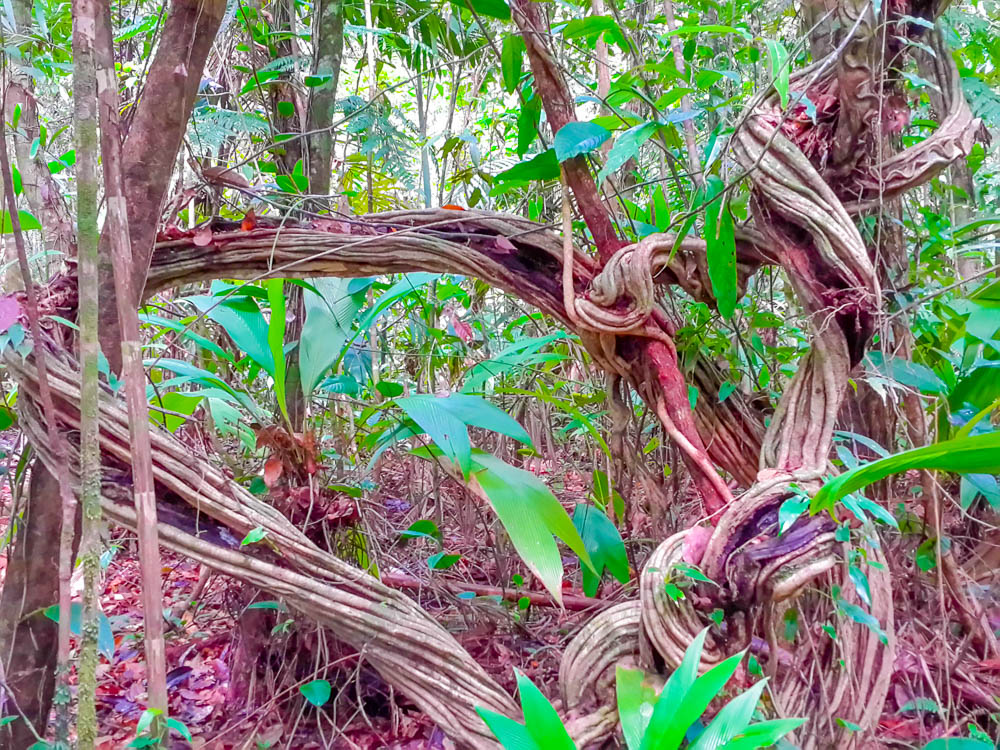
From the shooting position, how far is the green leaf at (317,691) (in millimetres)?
906

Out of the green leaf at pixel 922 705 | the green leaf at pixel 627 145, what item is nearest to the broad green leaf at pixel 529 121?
the green leaf at pixel 627 145

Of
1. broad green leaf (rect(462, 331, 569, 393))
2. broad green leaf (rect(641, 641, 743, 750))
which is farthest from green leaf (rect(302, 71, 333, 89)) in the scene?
broad green leaf (rect(641, 641, 743, 750))

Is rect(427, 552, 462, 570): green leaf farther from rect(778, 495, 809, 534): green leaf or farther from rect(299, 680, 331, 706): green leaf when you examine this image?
rect(778, 495, 809, 534): green leaf

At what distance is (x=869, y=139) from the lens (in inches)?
32.5

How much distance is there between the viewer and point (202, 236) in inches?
34.7

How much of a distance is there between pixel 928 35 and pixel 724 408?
1.82ft

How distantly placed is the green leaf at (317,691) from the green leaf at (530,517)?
0.36m

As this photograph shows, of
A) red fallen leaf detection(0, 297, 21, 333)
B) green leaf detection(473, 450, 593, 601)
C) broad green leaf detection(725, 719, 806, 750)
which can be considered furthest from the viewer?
green leaf detection(473, 450, 593, 601)

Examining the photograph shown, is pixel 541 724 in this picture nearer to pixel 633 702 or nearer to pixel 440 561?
pixel 633 702

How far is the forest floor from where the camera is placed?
976 mm

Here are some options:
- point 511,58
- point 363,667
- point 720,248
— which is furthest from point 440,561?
point 511,58

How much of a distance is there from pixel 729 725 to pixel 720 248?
1.76ft

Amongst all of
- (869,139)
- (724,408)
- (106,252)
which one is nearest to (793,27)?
(869,139)

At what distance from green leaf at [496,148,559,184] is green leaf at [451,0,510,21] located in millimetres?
197
